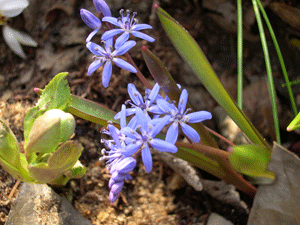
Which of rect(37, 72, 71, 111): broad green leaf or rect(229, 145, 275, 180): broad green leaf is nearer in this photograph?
rect(229, 145, 275, 180): broad green leaf

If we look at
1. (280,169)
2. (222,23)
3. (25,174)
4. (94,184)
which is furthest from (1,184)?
(222,23)

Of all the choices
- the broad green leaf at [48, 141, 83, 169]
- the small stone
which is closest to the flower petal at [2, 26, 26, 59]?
the small stone

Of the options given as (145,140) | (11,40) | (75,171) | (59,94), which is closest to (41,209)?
(75,171)

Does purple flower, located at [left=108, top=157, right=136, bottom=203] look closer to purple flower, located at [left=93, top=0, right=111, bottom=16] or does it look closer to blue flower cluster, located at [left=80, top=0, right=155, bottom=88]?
blue flower cluster, located at [left=80, top=0, right=155, bottom=88]

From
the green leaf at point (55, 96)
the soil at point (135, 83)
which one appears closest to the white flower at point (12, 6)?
the soil at point (135, 83)

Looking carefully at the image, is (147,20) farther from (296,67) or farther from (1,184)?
(1,184)
